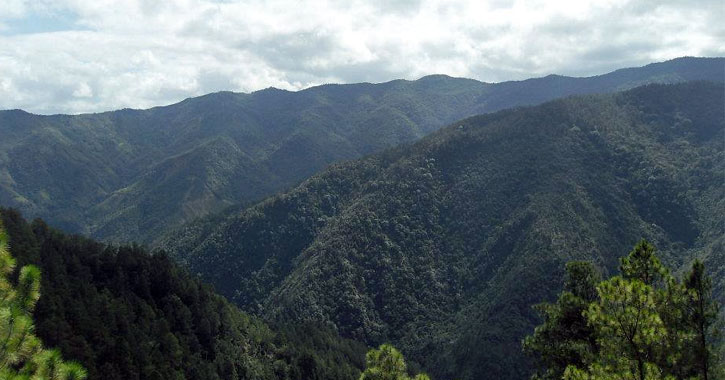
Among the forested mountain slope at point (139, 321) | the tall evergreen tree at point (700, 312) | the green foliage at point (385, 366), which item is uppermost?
the tall evergreen tree at point (700, 312)

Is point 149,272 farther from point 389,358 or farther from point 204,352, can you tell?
point 389,358

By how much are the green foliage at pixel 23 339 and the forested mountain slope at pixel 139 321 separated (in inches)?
2335

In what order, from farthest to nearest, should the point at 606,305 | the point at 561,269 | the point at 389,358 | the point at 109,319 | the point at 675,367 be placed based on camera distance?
1. the point at 561,269
2. the point at 109,319
3. the point at 389,358
4. the point at 675,367
5. the point at 606,305

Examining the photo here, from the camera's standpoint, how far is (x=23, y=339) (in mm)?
15664

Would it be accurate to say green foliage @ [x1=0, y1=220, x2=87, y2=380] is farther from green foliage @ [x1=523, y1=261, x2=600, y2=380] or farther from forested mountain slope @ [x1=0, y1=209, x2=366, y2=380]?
forested mountain slope @ [x1=0, y1=209, x2=366, y2=380]

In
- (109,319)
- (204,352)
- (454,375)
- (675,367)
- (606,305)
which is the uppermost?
(606,305)

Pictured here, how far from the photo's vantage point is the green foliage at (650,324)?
18.3 meters

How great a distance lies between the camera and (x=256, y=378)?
108125 mm

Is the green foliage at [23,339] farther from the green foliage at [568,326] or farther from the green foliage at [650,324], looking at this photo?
the green foliage at [568,326]

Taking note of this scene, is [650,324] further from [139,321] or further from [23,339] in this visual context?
[139,321]

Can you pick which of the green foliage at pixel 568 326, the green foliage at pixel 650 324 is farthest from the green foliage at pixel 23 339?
the green foliage at pixel 568 326

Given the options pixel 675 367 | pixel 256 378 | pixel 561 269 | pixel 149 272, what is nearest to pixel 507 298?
pixel 561 269

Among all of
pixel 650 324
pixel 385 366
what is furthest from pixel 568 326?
pixel 650 324

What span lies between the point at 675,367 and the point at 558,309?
48.6 feet
